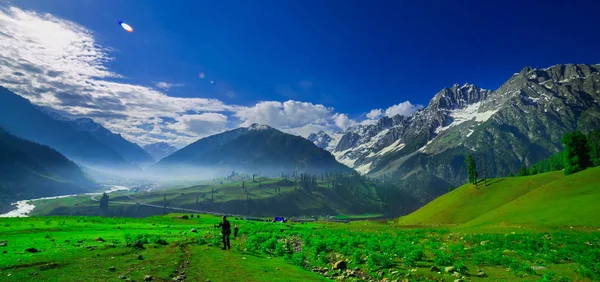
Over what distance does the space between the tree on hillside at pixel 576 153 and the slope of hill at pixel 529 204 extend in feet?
20.7

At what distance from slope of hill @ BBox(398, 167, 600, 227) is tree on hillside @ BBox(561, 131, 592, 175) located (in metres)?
6.30

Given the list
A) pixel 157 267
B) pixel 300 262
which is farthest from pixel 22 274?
pixel 300 262

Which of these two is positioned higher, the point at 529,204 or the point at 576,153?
the point at 576,153

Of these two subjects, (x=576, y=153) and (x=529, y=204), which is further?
(x=576, y=153)

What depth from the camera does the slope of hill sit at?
50406 mm

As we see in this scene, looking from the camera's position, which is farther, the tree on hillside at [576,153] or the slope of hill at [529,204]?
the tree on hillside at [576,153]

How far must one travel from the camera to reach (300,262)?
2322 cm

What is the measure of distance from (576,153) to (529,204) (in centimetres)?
4280

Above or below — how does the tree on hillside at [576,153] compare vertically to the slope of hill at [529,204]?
above

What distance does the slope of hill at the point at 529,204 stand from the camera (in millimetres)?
50406

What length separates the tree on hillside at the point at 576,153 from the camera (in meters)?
88.9

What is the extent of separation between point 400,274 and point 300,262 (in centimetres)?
775

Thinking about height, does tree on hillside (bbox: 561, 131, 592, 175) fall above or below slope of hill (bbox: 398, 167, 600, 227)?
above

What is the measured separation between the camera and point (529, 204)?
65.9m
